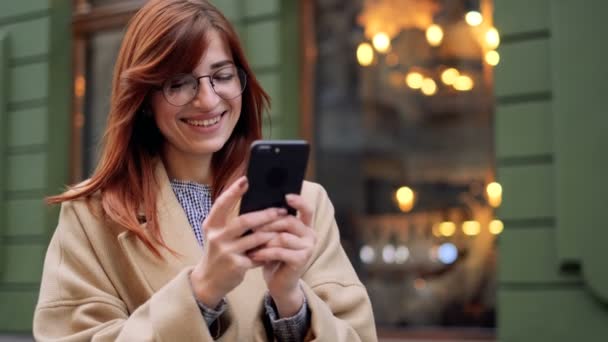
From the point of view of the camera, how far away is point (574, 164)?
4848 millimetres

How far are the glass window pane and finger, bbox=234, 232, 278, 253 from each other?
4.79 m

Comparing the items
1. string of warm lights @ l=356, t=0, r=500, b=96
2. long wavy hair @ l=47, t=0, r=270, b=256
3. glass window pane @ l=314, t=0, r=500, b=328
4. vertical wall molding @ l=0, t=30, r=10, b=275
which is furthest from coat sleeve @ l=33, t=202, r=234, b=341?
vertical wall molding @ l=0, t=30, r=10, b=275

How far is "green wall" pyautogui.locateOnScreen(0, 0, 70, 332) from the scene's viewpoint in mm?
7398

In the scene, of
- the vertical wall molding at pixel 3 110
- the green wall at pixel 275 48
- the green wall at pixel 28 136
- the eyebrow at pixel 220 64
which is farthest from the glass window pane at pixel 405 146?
the eyebrow at pixel 220 64

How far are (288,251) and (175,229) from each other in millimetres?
468

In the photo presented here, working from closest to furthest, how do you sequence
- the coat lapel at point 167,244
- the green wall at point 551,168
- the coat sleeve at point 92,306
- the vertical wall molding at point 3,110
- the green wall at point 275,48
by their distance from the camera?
1. the coat sleeve at point 92,306
2. the coat lapel at point 167,244
3. the green wall at point 551,168
4. the green wall at point 275,48
5. the vertical wall molding at point 3,110

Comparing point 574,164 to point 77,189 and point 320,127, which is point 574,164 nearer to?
point 320,127

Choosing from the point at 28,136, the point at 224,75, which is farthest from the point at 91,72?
the point at 224,75

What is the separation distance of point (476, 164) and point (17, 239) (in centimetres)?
407

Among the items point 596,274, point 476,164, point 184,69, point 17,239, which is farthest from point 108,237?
point 17,239

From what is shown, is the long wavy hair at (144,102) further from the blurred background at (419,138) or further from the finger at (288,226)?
the blurred background at (419,138)

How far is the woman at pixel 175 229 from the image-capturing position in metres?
1.77

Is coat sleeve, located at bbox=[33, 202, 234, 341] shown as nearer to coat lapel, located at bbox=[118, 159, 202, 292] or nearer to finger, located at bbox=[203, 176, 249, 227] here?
coat lapel, located at bbox=[118, 159, 202, 292]

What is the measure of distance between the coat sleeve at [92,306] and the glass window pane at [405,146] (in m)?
4.63
